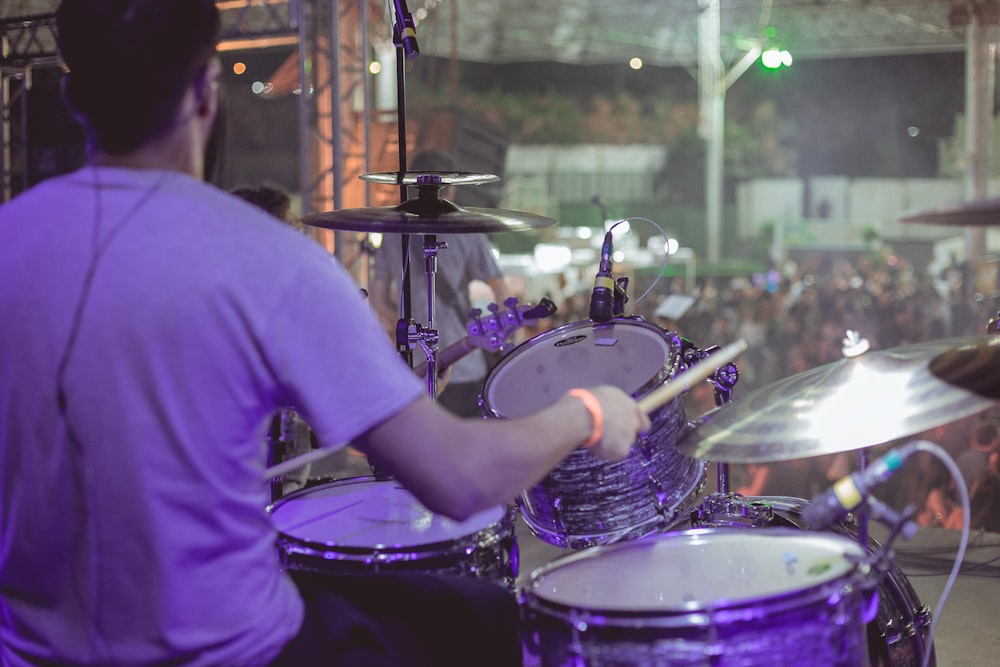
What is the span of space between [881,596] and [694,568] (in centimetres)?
74

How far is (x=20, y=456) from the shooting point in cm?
103

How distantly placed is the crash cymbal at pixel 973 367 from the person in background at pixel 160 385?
27.7 inches

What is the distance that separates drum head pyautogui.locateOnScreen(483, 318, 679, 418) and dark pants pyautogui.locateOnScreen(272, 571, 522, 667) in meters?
0.83

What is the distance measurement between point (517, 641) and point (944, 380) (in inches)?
29.4

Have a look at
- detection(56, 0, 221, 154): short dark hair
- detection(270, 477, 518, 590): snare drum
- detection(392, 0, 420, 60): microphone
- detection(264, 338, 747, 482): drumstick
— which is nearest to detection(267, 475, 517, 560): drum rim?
detection(270, 477, 518, 590): snare drum

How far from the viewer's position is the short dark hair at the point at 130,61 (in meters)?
1.03

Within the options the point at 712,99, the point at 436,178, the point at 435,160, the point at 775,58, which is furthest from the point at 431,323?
the point at 712,99

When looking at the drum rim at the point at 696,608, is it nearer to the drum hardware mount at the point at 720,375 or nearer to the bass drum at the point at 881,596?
the bass drum at the point at 881,596

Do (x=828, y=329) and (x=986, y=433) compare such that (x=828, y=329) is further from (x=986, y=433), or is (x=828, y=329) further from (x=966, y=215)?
(x=966, y=215)

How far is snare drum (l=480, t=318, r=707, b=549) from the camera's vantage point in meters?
1.93

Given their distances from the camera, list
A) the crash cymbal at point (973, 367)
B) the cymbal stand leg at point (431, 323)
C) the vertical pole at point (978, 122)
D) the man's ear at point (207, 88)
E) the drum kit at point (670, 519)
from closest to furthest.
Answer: the man's ear at point (207, 88) < the drum kit at point (670, 519) < the crash cymbal at point (973, 367) < the cymbal stand leg at point (431, 323) < the vertical pole at point (978, 122)

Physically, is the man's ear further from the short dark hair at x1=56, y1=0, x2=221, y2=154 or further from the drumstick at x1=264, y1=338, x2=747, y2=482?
the drumstick at x1=264, y1=338, x2=747, y2=482

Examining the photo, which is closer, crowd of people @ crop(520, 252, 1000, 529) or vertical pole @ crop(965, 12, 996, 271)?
crowd of people @ crop(520, 252, 1000, 529)

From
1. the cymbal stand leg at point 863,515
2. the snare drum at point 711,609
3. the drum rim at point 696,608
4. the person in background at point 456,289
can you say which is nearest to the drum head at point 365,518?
the snare drum at point 711,609
